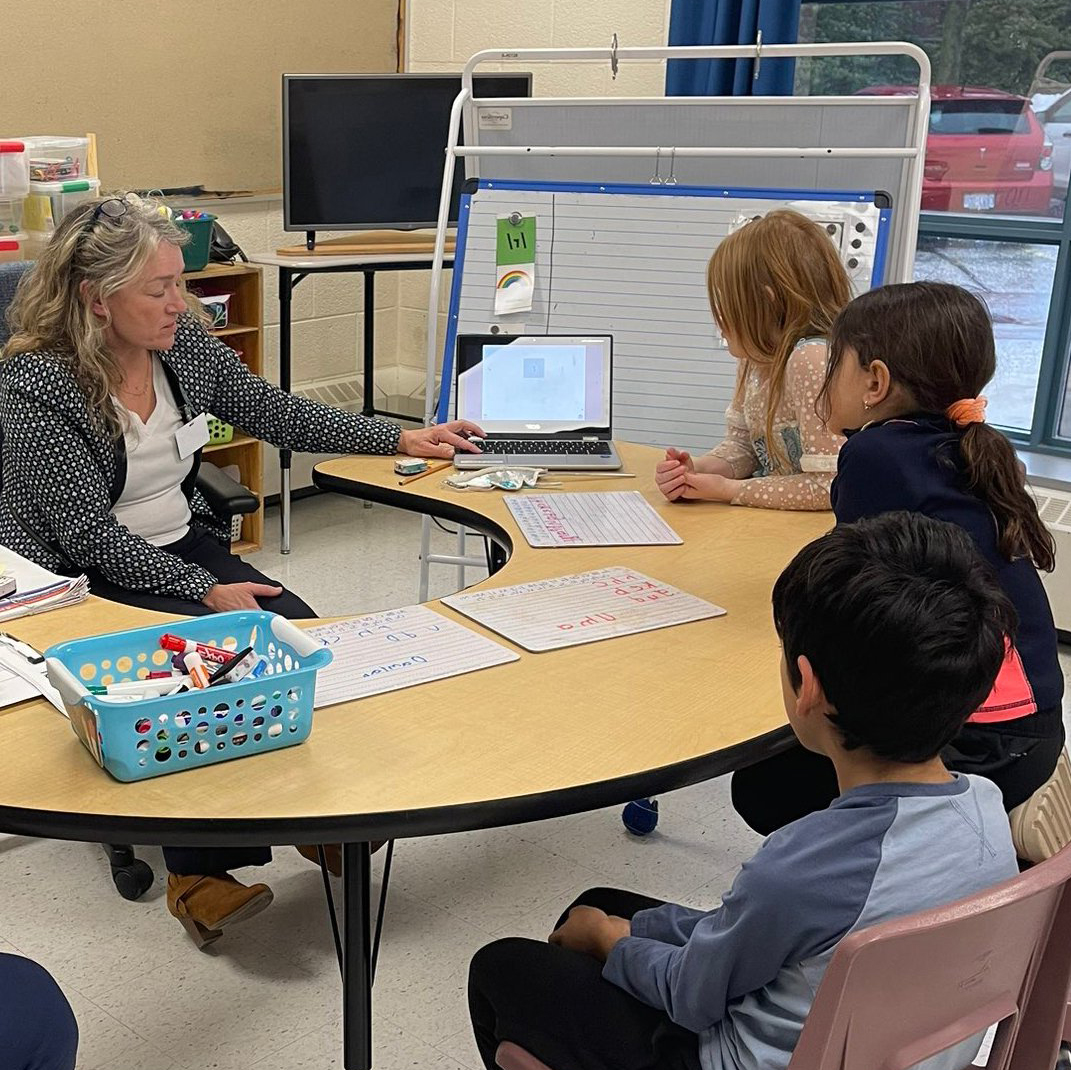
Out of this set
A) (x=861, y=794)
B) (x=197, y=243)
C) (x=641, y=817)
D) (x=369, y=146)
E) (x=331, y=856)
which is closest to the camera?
Result: (x=861, y=794)

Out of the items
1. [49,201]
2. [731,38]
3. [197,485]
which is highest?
[731,38]

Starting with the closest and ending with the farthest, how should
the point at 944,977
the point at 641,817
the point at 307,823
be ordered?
the point at 944,977 → the point at 307,823 → the point at 641,817

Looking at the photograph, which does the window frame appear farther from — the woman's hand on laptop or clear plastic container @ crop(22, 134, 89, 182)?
clear plastic container @ crop(22, 134, 89, 182)

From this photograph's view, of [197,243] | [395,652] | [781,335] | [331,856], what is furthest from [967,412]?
[197,243]

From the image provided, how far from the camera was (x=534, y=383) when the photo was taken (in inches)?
99.9

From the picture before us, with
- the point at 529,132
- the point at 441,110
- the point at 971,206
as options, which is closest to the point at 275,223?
the point at 441,110

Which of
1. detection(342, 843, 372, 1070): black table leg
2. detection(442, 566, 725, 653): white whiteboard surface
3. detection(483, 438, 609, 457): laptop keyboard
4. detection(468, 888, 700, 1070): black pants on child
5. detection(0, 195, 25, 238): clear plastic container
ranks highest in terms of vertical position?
detection(0, 195, 25, 238): clear plastic container

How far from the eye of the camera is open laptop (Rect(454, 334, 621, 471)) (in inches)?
99.3

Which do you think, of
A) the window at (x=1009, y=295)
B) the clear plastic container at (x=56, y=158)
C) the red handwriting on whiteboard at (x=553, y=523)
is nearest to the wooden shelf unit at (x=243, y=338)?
the clear plastic container at (x=56, y=158)

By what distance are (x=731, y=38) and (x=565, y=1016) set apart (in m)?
3.07

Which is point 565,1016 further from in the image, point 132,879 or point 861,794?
point 132,879

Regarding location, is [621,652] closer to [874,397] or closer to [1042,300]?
[874,397]

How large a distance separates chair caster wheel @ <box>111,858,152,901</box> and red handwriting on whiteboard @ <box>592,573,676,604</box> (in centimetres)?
100

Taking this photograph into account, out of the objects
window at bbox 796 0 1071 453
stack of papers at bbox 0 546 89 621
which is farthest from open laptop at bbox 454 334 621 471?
window at bbox 796 0 1071 453
